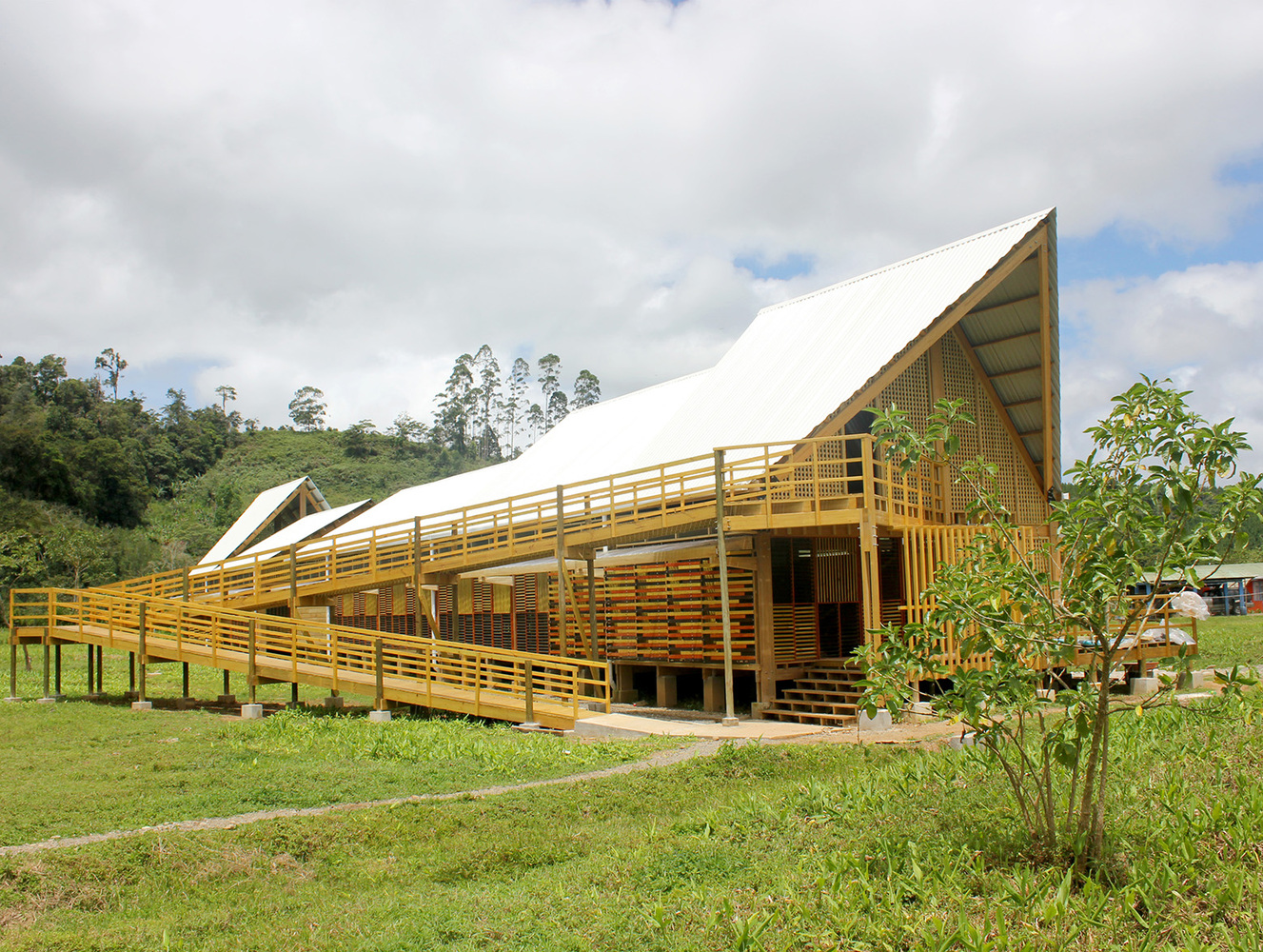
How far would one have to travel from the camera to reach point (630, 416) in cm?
2850

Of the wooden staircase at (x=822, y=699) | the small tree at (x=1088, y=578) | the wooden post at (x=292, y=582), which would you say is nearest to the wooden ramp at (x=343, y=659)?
the wooden post at (x=292, y=582)

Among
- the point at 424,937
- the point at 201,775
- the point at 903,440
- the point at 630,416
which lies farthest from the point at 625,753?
the point at 630,416

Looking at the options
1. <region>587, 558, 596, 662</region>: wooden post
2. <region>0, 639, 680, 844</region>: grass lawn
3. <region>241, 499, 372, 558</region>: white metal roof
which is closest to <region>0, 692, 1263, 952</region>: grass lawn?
<region>0, 639, 680, 844</region>: grass lawn

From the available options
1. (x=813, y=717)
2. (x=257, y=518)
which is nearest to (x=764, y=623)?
(x=813, y=717)

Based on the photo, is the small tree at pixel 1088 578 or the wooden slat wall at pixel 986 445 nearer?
the small tree at pixel 1088 578

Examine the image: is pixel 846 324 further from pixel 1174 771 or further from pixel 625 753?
pixel 1174 771

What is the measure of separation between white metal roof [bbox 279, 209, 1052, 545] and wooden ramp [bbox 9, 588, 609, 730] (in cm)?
539

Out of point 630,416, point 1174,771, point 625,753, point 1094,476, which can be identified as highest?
point 630,416

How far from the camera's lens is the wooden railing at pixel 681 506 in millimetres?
16484

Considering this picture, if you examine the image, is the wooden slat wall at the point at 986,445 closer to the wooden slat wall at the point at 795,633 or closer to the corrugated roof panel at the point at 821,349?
the corrugated roof panel at the point at 821,349

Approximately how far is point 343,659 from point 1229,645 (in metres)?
24.7

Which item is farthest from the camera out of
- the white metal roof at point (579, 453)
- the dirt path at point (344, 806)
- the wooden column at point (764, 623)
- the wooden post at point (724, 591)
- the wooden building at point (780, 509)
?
the white metal roof at point (579, 453)

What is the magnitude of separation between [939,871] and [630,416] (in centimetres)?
2279

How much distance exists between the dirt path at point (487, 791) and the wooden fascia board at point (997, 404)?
33.4ft
